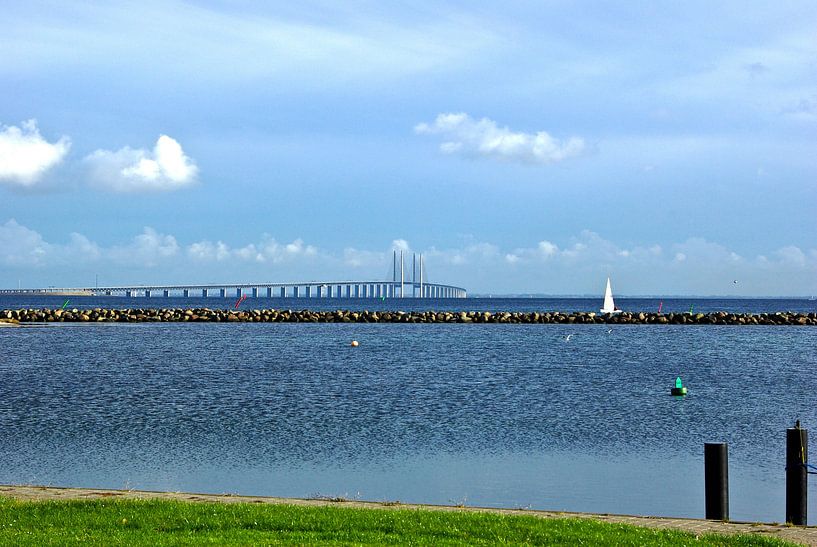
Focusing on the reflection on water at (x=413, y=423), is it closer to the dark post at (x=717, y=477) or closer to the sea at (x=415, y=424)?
the sea at (x=415, y=424)

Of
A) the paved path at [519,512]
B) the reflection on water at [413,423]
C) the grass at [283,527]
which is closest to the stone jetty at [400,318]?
the reflection on water at [413,423]

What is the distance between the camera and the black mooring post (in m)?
13.1

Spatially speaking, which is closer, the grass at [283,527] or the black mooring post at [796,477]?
the grass at [283,527]

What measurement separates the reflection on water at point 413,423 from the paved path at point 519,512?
2.95 meters

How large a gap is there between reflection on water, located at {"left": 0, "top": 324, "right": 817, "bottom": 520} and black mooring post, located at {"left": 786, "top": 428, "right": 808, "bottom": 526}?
8.78 feet

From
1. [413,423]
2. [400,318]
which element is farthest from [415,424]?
[400,318]

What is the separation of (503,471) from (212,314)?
94811 mm

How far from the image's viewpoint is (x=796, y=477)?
13164mm

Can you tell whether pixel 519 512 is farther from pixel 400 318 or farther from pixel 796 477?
pixel 400 318

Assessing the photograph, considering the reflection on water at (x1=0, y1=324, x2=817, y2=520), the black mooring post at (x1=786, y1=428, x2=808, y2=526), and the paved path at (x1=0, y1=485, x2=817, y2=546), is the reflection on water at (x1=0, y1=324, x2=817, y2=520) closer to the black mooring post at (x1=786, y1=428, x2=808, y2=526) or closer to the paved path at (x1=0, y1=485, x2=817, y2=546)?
the black mooring post at (x1=786, y1=428, x2=808, y2=526)

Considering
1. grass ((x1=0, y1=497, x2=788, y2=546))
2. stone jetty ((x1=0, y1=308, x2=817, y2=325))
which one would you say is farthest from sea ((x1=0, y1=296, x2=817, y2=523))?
stone jetty ((x1=0, y1=308, x2=817, y2=325))

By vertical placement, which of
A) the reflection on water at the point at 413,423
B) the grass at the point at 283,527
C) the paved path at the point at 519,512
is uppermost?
the grass at the point at 283,527

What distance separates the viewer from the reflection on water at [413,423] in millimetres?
18109

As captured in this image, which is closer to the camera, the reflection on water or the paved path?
the paved path
